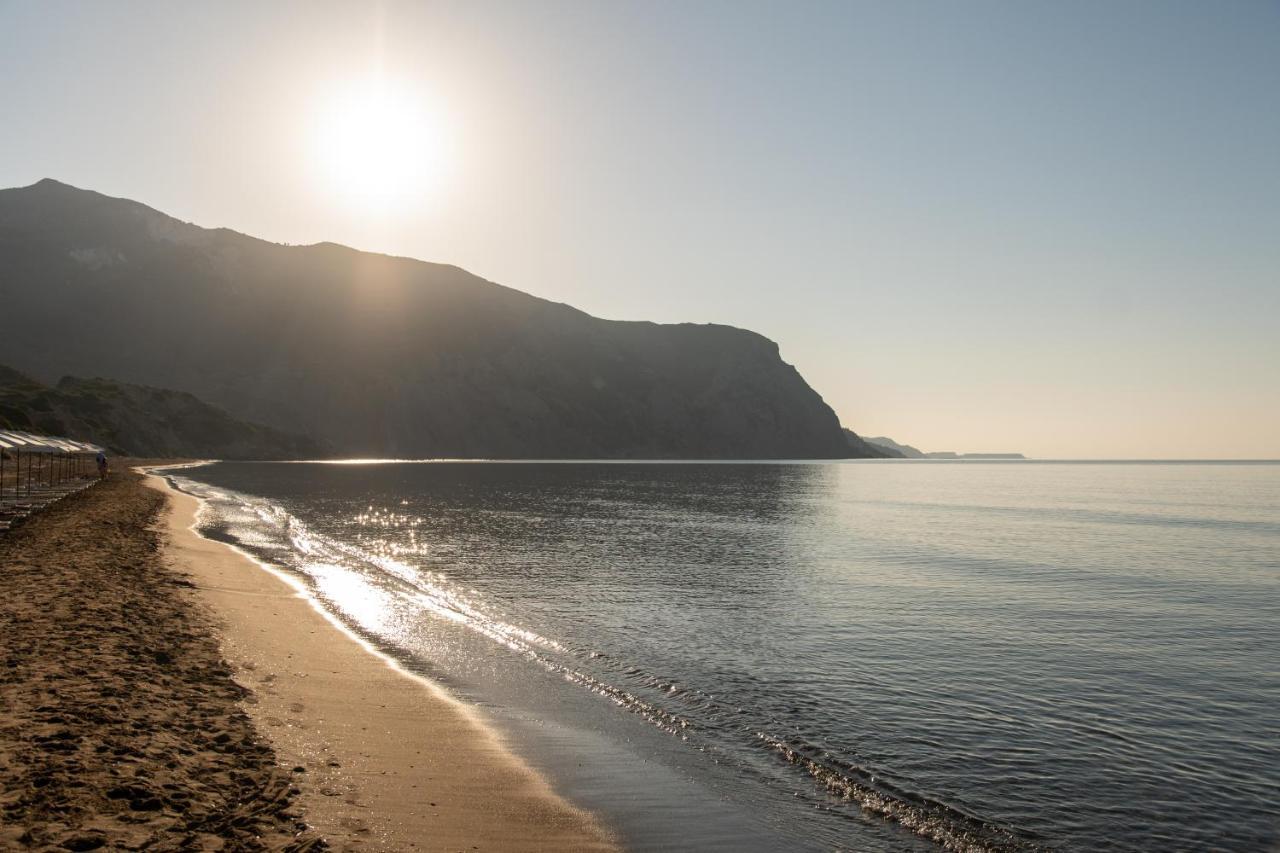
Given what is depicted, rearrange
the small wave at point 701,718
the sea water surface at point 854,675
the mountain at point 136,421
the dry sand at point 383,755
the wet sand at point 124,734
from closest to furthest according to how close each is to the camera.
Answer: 1. the wet sand at point 124,734
2. the dry sand at point 383,755
3. the small wave at point 701,718
4. the sea water surface at point 854,675
5. the mountain at point 136,421

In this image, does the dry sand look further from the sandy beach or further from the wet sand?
the wet sand

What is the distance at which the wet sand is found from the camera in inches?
298

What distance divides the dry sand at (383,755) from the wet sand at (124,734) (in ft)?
1.57

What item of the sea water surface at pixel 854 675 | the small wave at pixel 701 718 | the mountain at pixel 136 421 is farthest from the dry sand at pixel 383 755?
the mountain at pixel 136 421

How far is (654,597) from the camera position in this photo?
27.1 metres

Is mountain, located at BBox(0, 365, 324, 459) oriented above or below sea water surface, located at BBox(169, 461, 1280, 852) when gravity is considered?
above

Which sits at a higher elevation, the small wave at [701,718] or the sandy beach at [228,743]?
the sandy beach at [228,743]

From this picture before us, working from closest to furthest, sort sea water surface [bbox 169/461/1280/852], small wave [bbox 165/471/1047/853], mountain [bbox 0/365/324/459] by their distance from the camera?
small wave [bbox 165/471/1047/853] → sea water surface [bbox 169/461/1280/852] → mountain [bbox 0/365/324/459]

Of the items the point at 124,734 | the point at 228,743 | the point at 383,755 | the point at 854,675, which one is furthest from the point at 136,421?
the point at 854,675

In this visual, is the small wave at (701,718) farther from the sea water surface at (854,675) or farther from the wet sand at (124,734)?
the wet sand at (124,734)

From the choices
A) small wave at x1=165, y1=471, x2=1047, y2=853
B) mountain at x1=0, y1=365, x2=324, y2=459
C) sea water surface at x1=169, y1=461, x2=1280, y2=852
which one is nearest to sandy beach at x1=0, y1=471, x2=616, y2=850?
sea water surface at x1=169, y1=461, x2=1280, y2=852

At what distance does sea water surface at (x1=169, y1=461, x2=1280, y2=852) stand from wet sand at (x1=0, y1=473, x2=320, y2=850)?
14.0 ft

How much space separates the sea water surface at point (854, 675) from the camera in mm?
10672

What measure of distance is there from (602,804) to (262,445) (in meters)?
198
